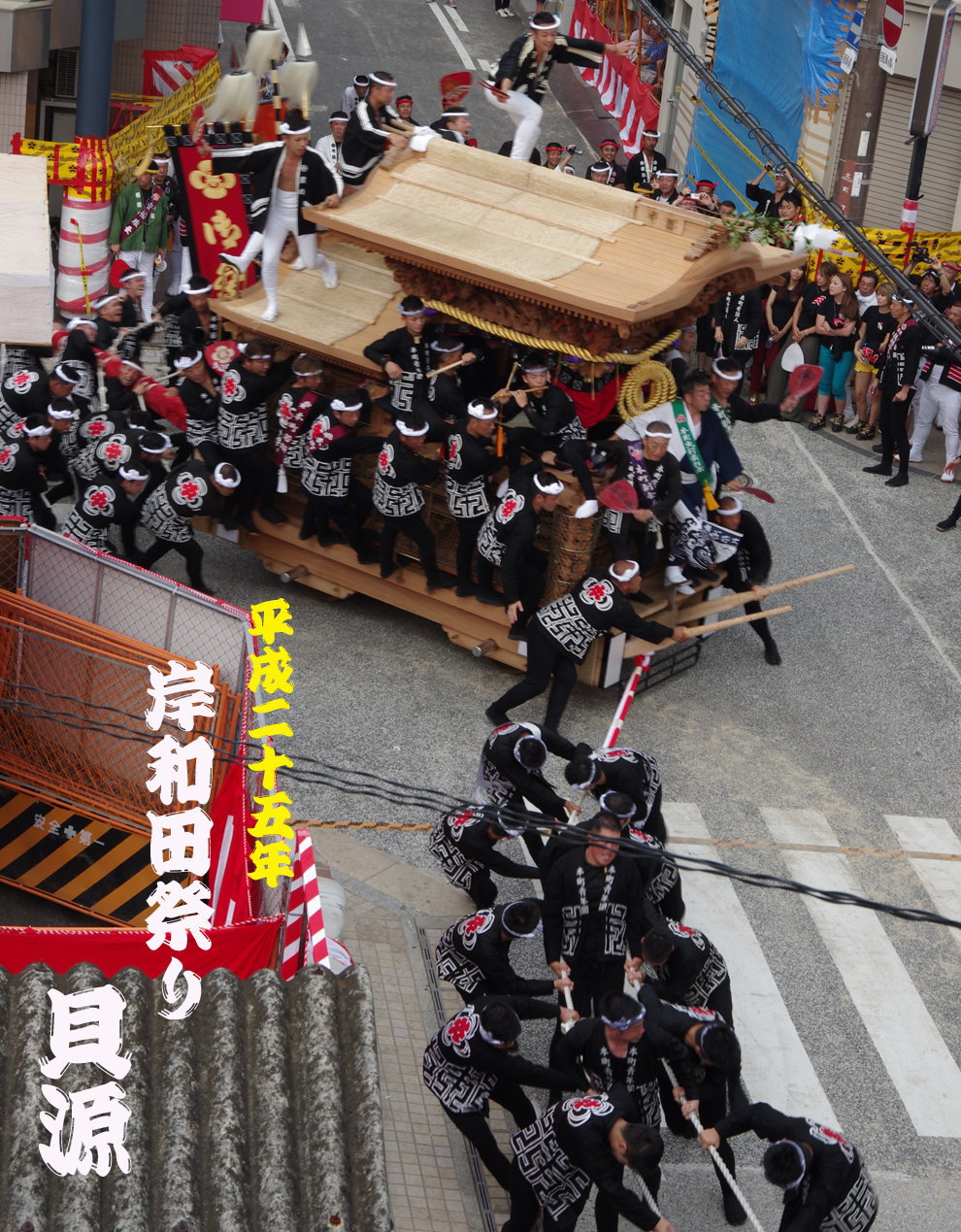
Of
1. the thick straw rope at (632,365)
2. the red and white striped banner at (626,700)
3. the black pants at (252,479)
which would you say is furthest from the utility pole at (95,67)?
the red and white striped banner at (626,700)

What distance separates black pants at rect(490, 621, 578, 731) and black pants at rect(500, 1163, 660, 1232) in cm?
421

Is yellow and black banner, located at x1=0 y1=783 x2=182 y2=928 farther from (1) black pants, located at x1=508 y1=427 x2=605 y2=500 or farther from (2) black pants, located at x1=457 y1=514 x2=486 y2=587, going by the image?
(1) black pants, located at x1=508 y1=427 x2=605 y2=500

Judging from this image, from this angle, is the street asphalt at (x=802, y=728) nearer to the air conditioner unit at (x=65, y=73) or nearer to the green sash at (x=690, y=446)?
the green sash at (x=690, y=446)

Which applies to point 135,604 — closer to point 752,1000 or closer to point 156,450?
point 156,450

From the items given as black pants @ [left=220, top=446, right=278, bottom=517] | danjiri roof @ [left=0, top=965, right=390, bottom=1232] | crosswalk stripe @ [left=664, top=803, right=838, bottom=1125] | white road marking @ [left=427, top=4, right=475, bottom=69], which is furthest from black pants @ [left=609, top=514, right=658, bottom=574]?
white road marking @ [left=427, top=4, right=475, bottom=69]

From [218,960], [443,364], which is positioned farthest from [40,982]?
[443,364]

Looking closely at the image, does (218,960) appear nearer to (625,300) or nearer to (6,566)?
(6,566)

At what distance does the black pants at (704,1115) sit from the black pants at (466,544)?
4801 mm

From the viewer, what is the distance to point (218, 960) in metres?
7.86

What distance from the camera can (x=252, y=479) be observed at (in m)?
13.0

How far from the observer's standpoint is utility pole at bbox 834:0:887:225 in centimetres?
1603

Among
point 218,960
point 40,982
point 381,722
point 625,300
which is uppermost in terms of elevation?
point 625,300

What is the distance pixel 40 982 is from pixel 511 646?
6.44 metres

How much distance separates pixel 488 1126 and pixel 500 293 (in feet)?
20.3
